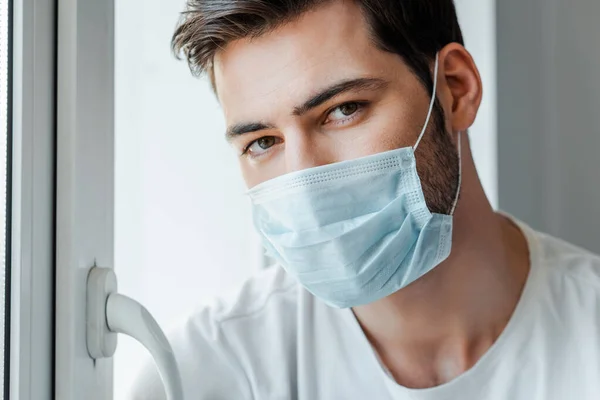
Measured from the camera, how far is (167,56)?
160cm

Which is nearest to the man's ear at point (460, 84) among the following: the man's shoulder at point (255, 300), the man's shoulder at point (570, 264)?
the man's shoulder at point (570, 264)

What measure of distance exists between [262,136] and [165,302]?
639 mm

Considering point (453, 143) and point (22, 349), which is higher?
point (453, 143)

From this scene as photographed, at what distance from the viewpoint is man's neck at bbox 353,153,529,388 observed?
1.23 metres

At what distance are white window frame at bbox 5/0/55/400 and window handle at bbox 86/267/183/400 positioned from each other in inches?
2.3

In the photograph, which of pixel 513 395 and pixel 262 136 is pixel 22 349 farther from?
pixel 513 395

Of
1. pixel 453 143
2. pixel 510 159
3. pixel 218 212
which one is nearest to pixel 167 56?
pixel 218 212

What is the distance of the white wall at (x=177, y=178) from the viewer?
1526 millimetres

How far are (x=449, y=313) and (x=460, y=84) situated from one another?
16.5 inches

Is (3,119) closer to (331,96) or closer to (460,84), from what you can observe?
(331,96)

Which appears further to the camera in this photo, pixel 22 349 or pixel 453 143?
pixel 453 143

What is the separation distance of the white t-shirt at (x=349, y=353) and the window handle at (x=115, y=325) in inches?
8.2

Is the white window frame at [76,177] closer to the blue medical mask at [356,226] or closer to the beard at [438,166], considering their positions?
the blue medical mask at [356,226]

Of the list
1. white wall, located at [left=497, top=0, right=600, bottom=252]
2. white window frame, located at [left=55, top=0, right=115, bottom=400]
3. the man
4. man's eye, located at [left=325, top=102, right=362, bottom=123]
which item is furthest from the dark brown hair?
white wall, located at [left=497, top=0, right=600, bottom=252]
